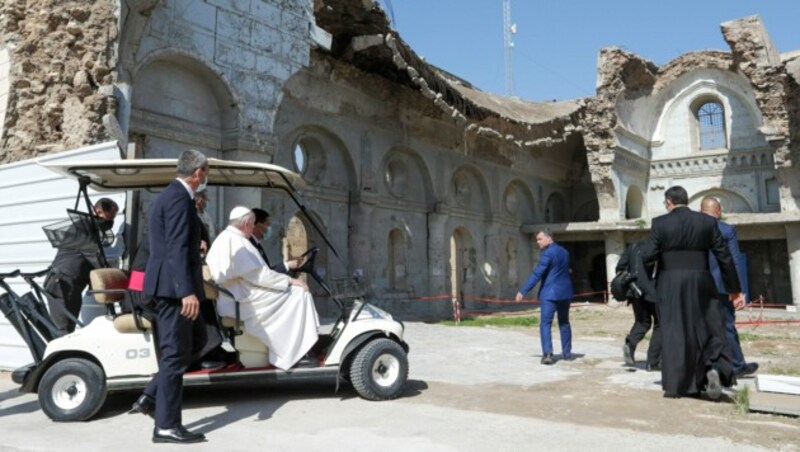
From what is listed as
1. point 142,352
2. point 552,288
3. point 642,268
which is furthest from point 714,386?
point 142,352

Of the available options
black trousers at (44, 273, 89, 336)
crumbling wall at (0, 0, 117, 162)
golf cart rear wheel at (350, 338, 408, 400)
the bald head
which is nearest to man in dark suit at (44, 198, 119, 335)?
black trousers at (44, 273, 89, 336)

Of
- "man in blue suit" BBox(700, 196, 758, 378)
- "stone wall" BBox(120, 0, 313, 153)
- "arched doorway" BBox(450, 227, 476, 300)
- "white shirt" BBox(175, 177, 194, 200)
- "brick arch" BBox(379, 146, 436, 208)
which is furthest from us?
"arched doorway" BBox(450, 227, 476, 300)

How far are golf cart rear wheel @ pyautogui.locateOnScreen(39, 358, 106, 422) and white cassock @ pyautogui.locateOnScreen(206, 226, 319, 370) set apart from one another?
1098mm

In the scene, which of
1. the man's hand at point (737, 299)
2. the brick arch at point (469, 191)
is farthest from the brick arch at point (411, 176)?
the man's hand at point (737, 299)

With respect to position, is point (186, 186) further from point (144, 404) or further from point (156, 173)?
point (156, 173)

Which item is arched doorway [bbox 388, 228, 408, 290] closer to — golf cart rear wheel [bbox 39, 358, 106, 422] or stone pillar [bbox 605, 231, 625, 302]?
stone pillar [bbox 605, 231, 625, 302]

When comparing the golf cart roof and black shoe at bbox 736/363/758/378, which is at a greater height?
the golf cart roof

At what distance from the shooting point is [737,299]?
612 cm

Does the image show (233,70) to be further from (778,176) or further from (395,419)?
(778,176)

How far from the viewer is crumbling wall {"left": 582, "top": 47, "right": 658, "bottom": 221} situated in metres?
26.1

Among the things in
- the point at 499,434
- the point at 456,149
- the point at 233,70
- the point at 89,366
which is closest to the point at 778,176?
the point at 456,149

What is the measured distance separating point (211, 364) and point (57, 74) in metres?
5.62

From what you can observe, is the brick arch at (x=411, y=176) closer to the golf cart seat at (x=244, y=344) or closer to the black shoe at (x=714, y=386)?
the golf cart seat at (x=244, y=344)

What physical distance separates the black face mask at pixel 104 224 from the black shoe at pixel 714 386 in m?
6.12
